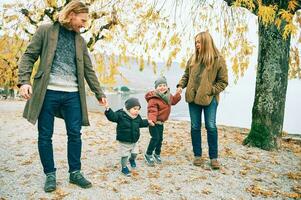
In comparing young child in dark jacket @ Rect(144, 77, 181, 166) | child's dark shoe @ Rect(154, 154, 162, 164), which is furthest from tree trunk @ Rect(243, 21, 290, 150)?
young child in dark jacket @ Rect(144, 77, 181, 166)

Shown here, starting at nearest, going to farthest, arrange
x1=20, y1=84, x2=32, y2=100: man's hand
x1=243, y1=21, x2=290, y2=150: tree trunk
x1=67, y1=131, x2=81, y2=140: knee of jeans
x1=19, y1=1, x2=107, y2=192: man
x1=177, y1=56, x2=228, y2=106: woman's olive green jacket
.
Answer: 1. x1=20, y1=84, x2=32, y2=100: man's hand
2. x1=19, y1=1, x2=107, y2=192: man
3. x1=67, y1=131, x2=81, y2=140: knee of jeans
4. x1=177, y1=56, x2=228, y2=106: woman's olive green jacket
5. x1=243, y1=21, x2=290, y2=150: tree trunk

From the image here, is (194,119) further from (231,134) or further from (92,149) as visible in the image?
(231,134)

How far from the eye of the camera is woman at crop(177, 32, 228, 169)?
486 centimetres

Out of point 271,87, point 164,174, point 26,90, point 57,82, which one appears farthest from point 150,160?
point 271,87

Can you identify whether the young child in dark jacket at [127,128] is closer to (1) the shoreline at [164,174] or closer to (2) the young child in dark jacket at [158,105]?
(1) the shoreline at [164,174]

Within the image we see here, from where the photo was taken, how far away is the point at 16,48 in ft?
41.7

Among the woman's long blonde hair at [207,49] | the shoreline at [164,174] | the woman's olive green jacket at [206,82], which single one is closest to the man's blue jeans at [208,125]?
the woman's olive green jacket at [206,82]

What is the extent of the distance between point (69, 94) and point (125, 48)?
24.1ft

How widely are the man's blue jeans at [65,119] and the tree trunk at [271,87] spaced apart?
13.4 ft

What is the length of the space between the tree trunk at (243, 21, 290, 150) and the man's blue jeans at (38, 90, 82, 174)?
4090mm

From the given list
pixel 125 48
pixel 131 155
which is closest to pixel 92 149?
pixel 131 155

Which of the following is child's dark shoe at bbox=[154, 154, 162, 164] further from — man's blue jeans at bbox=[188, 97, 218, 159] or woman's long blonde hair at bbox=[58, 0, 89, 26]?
woman's long blonde hair at bbox=[58, 0, 89, 26]

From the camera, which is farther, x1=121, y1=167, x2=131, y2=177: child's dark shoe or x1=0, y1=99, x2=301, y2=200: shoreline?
x1=121, y1=167, x2=131, y2=177: child's dark shoe

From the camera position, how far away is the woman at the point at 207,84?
486cm
